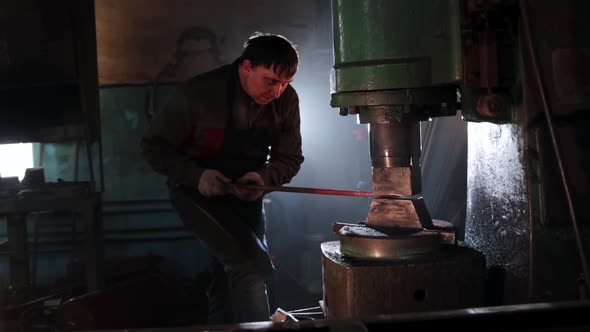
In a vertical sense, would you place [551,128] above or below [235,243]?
above

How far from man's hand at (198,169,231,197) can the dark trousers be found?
12 centimetres

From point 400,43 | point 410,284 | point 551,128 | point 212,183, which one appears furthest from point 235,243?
point 551,128

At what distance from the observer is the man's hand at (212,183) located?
199 centimetres

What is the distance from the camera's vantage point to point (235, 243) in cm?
199

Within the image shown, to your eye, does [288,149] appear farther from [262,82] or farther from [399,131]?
[399,131]

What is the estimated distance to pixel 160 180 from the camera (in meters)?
4.02

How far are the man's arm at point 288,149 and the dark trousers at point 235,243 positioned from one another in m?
0.18

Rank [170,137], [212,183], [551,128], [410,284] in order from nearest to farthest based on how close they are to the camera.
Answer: [551,128] → [410,284] → [212,183] → [170,137]

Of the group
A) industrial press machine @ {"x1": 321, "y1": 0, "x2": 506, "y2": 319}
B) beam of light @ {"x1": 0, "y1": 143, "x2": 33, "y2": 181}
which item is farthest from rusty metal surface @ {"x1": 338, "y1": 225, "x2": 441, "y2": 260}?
beam of light @ {"x1": 0, "y1": 143, "x2": 33, "y2": 181}

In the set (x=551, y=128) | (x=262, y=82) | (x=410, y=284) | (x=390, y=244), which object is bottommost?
(x=410, y=284)

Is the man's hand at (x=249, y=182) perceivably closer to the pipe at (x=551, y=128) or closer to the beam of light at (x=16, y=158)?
the pipe at (x=551, y=128)

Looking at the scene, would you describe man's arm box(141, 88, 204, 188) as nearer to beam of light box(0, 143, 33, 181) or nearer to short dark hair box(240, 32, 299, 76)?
short dark hair box(240, 32, 299, 76)

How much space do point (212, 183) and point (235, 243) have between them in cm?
24

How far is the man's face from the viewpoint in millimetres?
2025
